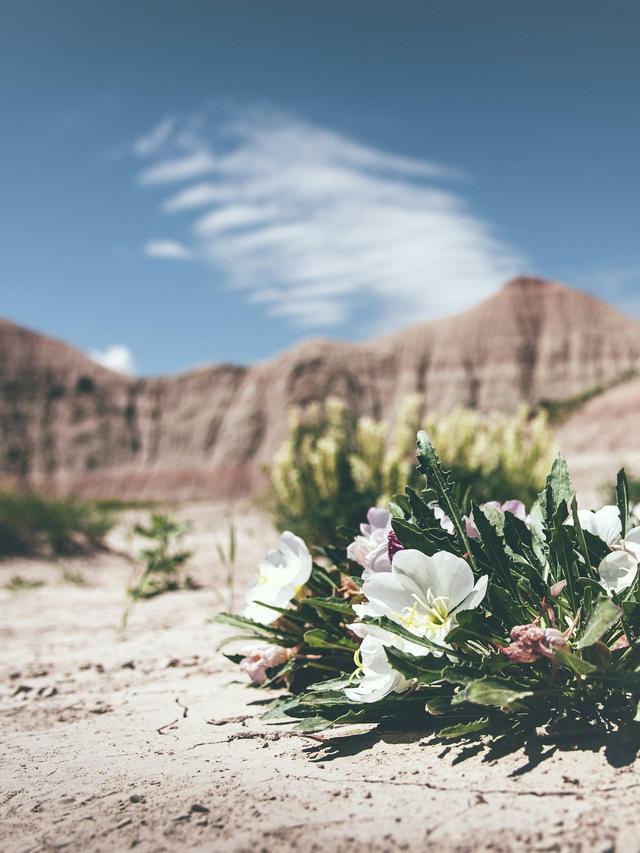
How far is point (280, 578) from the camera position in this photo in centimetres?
214

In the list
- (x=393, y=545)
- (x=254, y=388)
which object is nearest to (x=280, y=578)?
(x=393, y=545)

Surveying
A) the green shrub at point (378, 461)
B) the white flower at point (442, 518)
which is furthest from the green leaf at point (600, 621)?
the green shrub at point (378, 461)

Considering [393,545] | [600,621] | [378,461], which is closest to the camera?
[600,621]

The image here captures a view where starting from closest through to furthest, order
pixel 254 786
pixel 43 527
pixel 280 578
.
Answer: pixel 254 786, pixel 280 578, pixel 43 527

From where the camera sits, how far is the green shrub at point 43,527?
900 centimetres

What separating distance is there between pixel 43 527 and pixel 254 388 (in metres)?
40.1

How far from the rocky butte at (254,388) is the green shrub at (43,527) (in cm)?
3463

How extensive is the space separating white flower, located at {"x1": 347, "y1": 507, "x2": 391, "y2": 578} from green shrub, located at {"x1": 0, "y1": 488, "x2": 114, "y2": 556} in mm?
7697

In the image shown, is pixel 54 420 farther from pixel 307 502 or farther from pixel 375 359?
pixel 307 502

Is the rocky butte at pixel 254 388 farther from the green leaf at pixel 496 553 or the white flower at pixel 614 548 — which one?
the green leaf at pixel 496 553

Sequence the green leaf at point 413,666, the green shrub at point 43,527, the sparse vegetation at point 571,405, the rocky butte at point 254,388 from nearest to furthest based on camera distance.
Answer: the green leaf at point 413,666
the green shrub at point 43,527
the sparse vegetation at point 571,405
the rocky butte at point 254,388

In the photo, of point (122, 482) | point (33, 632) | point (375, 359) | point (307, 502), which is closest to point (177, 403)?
point (122, 482)

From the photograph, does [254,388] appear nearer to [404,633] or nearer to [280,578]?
[280,578]

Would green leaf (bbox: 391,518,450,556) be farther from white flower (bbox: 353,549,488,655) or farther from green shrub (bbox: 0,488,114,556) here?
green shrub (bbox: 0,488,114,556)
